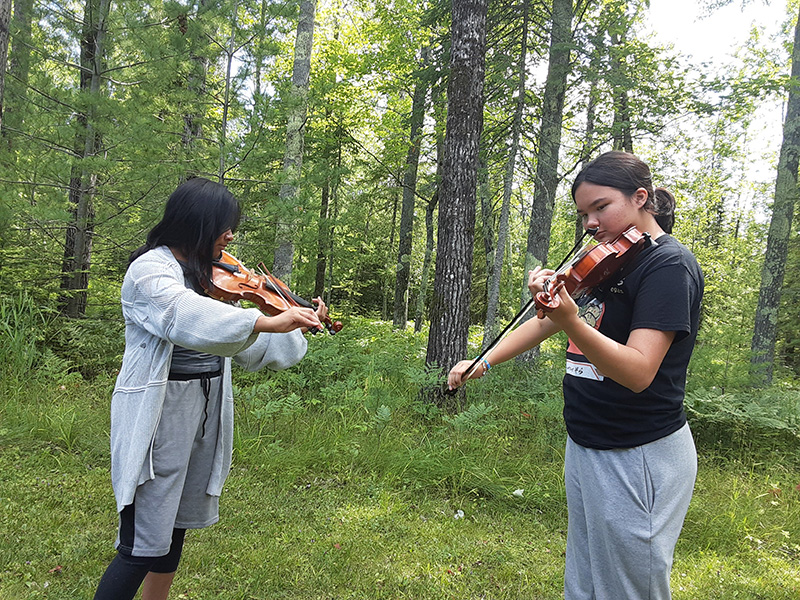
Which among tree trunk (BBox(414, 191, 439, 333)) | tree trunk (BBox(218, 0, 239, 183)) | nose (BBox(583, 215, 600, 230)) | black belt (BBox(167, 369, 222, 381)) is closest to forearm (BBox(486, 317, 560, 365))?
nose (BBox(583, 215, 600, 230))

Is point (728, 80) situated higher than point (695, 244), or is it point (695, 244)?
point (728, 80)

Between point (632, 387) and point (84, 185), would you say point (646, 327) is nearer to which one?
→ point (632, 387)

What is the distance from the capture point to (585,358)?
1554 millimetres

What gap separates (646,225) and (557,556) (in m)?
2.64

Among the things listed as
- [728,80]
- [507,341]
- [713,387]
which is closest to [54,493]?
[507,341]

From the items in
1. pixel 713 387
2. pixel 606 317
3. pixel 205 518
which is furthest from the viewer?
pixel 713 387

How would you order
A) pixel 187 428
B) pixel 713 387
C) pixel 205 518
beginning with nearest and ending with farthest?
pixel 187 428, pixel 205 518, pixel 713 387

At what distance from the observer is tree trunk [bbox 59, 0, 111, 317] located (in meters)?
6.03

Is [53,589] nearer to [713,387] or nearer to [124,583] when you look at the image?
[124,583]

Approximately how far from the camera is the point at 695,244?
18312 millimetres

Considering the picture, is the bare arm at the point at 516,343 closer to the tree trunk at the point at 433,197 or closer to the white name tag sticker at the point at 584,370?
the white name tag sticker at the point at 584,370

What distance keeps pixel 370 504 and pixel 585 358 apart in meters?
2.60

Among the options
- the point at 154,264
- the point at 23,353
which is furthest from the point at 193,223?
the point at 23,353

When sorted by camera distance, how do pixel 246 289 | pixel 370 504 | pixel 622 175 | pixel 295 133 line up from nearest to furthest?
1. pixel 622 175
2. pixel 246 289
3. pixel 370 504
4. pixel 295 133
